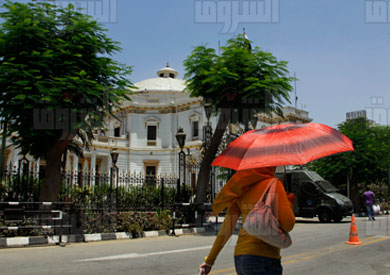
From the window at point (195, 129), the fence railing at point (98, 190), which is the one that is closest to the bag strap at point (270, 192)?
the fence railing at point (98, 190)

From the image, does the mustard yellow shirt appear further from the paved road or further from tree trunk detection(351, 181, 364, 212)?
tree trunk detection(351, 181, 364, 212)

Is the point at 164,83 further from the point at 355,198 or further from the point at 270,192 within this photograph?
the point at 270,192

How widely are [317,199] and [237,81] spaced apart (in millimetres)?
8222

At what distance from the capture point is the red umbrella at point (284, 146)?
3197 millimetres

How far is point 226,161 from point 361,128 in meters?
32.6

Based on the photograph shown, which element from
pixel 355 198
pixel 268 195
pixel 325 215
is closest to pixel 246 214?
pixel 268 195

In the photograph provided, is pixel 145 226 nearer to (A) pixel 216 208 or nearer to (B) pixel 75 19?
(B) pixel 75 19

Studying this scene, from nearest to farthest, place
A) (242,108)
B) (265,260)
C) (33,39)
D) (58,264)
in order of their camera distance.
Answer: (265,260) < (58,264) < (33,39) < (242,108)

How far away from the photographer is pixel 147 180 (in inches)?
704

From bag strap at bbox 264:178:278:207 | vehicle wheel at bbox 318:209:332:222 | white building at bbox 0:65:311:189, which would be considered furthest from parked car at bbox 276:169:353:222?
white building at bbox 0:65:311:189

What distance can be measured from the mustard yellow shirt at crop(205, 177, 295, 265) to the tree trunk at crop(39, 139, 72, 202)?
12.2 meters

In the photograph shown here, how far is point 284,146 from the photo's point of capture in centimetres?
330

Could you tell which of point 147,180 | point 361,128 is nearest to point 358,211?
point 361,128

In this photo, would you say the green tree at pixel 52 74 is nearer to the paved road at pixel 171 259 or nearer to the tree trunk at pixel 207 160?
the paved road at pixel 171 259
